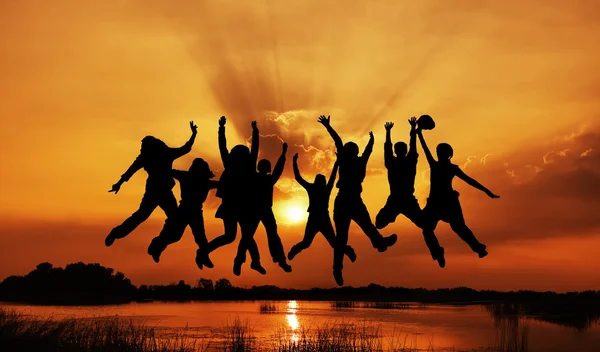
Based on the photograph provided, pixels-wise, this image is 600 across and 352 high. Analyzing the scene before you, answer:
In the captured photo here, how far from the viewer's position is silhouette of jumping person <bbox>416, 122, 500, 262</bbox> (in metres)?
12.4

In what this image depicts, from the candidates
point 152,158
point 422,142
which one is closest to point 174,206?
point 152,158

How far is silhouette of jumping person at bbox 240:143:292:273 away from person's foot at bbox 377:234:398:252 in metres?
1.85

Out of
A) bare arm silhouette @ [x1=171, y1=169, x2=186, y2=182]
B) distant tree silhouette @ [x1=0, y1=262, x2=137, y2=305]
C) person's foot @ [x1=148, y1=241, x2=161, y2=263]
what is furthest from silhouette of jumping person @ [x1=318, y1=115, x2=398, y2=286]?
distant tree silhouette @ [x1=0, y1=262, x2=137, y2=305]

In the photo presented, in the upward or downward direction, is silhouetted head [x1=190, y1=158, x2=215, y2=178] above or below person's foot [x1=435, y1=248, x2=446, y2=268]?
above

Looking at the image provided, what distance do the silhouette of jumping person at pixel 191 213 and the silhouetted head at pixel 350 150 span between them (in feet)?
8.60

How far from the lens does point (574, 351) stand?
5234 centimetres

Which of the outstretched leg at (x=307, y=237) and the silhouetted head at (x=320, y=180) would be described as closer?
the silhouetted head at (x=320, y=180)

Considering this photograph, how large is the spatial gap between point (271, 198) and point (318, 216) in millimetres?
997

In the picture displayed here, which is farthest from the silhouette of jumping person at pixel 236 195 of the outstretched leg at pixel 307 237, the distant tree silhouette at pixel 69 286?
the distant tree silhouette at pixel 69 286

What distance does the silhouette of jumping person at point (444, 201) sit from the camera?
40.7 feet

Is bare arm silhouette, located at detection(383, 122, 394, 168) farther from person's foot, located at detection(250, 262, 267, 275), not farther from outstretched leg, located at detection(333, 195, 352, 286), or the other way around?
person's foot, located at detection(250, 262, 267, 275)

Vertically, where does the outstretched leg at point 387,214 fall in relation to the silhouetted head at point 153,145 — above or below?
below

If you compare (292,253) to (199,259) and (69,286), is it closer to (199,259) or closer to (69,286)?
(199,259)

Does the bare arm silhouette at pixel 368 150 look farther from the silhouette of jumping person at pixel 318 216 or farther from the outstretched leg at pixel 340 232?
the outstretched leg at pixel 340 232
